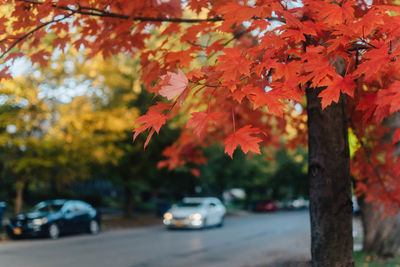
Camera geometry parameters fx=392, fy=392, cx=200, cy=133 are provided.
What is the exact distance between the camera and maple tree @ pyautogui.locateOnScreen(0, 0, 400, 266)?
2.95 metres

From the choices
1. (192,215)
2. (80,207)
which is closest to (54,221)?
(80,207)

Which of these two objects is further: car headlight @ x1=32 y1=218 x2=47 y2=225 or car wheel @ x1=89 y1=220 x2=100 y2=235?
car wheel @ x1=89 y1=220 x2=100 y2=235

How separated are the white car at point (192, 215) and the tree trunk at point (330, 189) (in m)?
14.0

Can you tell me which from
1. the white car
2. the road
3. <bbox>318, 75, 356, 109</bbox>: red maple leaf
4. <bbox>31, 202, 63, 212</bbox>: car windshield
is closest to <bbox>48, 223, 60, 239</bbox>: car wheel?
the road

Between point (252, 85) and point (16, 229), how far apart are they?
12704 mm

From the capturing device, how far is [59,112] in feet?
49.5

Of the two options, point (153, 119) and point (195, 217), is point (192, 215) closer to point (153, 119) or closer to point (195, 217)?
point (195, 217)

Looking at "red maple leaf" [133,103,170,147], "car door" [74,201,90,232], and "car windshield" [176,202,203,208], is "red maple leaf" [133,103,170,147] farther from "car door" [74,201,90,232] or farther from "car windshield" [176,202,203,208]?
"car windshield" [176,202,203,208]

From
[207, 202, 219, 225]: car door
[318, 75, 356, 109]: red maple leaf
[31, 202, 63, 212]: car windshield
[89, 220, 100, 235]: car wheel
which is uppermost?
[318, 75, 356, 109]: red maple leaf

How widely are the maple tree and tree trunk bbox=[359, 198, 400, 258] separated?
188 cm

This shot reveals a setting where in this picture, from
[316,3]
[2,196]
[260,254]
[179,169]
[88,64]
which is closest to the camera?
[316,3]

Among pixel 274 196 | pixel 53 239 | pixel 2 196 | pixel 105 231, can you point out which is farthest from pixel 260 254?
pixel 274 196

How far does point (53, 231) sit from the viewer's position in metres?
14.0

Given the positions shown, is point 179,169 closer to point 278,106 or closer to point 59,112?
point 59,112
